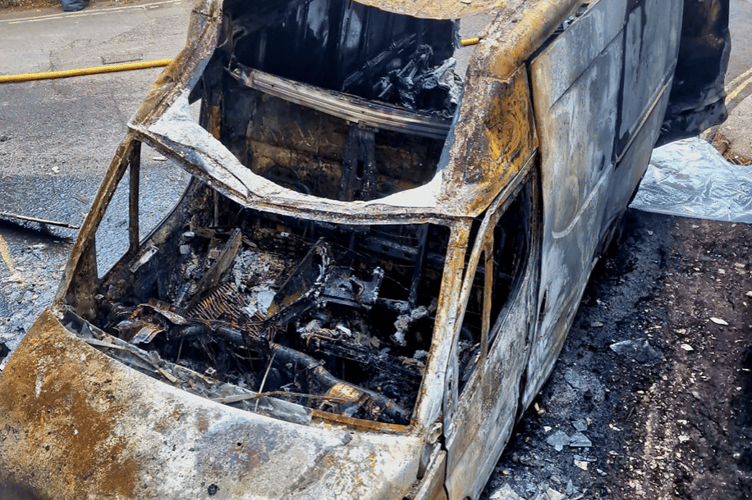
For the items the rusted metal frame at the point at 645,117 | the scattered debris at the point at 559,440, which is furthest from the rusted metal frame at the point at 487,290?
the rusted metal frame at the point at 645,117

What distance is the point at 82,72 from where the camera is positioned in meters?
9.08

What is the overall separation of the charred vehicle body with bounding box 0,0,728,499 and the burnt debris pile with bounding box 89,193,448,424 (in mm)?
14

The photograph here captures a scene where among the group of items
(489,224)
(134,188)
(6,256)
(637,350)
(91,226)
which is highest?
(489,224)

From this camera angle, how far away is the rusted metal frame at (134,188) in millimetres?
3664

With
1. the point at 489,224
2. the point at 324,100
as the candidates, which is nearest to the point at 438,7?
the point at 324,100

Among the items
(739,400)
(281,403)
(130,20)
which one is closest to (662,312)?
(739,400)

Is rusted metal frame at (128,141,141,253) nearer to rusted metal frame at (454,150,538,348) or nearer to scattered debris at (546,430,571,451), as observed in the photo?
rusted metal frame at (454,150,538,348)

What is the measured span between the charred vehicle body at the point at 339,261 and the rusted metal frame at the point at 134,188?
0.02m

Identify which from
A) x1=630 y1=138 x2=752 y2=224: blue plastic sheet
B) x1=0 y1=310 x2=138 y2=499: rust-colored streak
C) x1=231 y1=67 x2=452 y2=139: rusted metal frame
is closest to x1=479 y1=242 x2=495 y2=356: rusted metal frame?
x1=231 y1=67 x2=452 y2=139: rusted metal frame

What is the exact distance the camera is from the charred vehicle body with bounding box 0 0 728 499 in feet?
9.61

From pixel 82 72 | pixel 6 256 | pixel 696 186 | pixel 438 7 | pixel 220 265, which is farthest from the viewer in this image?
pixel 82 72

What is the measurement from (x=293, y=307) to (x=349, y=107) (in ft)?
3.88

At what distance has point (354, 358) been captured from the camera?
148 inches

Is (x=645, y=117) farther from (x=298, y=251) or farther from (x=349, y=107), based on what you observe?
(x=298, y=251)
